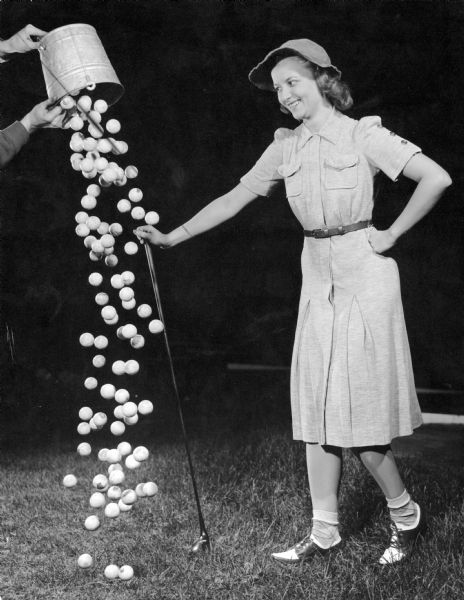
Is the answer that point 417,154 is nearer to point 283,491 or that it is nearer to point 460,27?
point 283,491

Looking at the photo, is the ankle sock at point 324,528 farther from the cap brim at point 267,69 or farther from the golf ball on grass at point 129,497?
the cap brim at point 267,69

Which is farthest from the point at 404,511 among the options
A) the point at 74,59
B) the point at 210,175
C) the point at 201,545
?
the point at 210,175

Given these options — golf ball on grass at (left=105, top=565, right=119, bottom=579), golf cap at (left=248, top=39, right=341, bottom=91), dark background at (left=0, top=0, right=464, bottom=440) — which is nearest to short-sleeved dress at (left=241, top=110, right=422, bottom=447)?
golf cap at (left=248, top=39, right=341, bottom=91)

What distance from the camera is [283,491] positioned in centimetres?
380

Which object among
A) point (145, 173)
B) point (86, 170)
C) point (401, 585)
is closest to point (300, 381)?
point (401, 585)

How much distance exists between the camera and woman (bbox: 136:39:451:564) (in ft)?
9.39

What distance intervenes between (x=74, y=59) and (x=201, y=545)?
1834 millimetres

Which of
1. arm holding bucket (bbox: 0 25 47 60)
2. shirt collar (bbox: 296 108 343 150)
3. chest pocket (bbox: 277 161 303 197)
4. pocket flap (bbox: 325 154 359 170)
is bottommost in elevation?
chest pocket (bbox: 277 161 303 197)

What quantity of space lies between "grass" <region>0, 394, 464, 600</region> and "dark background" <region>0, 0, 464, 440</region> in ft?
4.24

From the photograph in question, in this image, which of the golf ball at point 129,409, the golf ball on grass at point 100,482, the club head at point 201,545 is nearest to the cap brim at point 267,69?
the golf ball at point 129,409

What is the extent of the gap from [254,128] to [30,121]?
324 centimetres

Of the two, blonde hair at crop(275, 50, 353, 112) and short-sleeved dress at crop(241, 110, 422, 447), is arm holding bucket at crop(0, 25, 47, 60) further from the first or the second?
short-sleeved dress at crop(241, 110, 422, 447)

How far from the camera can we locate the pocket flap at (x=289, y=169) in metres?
2.96

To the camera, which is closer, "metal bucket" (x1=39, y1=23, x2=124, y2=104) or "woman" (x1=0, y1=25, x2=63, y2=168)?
"metal bucket" (x1=39, y1=23, x2=124, y2=104)
